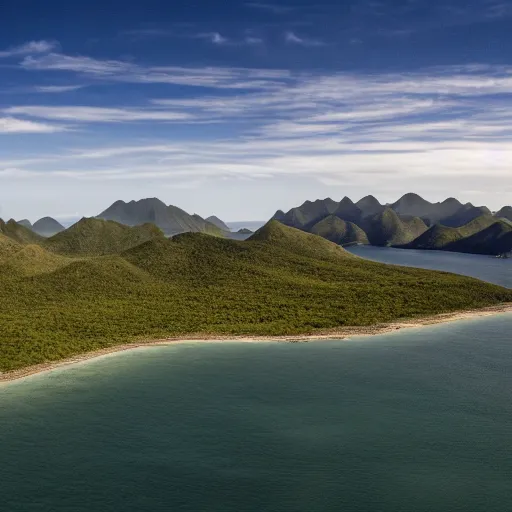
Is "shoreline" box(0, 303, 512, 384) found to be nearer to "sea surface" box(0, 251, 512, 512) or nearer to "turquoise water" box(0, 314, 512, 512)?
"sea surface" box(0, 251, 512, 512)

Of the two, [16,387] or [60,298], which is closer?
[16,387]

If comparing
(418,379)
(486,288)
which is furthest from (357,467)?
(486,288)

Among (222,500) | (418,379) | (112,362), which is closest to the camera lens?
(222,500)

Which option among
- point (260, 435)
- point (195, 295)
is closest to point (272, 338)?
point (260, 435)

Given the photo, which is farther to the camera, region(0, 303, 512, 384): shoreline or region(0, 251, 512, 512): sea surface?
region(0, 303, 512, 384): shoreline

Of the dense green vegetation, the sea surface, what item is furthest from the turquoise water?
the dense green vegetation

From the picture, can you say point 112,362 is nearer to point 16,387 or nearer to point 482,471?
point 16,387

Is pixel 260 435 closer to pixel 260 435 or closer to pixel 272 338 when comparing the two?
pixel 260 435
